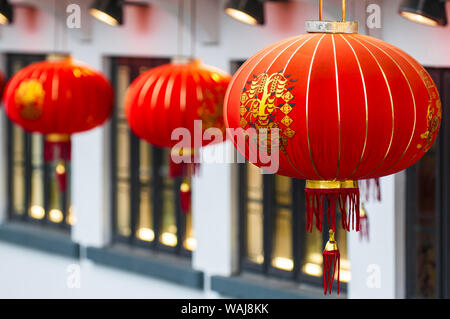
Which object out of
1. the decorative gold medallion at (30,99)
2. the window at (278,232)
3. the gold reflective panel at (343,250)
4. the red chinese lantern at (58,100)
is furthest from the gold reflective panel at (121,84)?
the gold reflective panel at (343,250)

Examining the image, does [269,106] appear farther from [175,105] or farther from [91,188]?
[91,188]

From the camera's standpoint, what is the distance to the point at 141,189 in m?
8.14

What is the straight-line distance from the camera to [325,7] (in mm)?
5801

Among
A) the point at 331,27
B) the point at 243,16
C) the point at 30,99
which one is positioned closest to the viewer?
the point at 331,27

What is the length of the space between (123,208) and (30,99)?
2.78 m

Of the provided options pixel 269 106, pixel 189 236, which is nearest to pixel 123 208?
pixel 189 236

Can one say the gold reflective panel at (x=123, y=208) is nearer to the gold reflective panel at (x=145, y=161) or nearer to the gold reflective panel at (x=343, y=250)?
the gold reflective panel at (x=145, y=161)

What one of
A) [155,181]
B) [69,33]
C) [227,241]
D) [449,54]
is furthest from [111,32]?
[449,54]

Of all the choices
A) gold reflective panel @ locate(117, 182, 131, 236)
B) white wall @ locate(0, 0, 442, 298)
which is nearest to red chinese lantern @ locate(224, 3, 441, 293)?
white wall @ locate(0, 0, 442, 298)

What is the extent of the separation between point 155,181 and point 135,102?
9.13 ft

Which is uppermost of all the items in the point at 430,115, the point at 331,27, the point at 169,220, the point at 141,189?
the point at 331,27

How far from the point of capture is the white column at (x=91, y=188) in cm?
830

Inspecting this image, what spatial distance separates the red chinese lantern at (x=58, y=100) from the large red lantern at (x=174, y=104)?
19.1 inches
